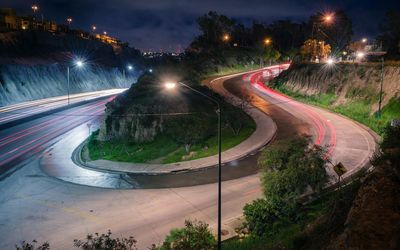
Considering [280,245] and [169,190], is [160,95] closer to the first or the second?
[169,190]

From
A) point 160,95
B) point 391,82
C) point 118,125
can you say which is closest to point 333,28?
point 391,82

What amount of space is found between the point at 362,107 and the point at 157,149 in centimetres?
2816

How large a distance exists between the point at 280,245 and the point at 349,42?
96.7 meters

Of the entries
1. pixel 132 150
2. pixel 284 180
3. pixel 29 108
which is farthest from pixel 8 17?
pixel 284 180

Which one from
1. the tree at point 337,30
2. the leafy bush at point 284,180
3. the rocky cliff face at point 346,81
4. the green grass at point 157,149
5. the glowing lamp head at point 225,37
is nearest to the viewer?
the leafy bush at point 284,180

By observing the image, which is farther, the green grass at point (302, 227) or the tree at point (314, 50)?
the tree at point (314, 50)

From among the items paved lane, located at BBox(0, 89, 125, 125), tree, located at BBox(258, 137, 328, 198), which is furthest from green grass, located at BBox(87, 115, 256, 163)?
paved lane, located at BBox(0, 89, 125, 125)

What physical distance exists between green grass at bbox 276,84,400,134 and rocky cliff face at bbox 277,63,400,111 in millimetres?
331

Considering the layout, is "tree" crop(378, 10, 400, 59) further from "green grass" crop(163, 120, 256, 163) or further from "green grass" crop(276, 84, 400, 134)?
"green grass" crop(163, 120, 256, 163)

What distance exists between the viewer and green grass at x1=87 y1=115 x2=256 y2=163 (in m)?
32.3

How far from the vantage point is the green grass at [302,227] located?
449 inches

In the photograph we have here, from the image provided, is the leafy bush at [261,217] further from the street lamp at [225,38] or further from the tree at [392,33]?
the street lamp at [225,38]

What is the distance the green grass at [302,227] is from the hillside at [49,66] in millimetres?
55211

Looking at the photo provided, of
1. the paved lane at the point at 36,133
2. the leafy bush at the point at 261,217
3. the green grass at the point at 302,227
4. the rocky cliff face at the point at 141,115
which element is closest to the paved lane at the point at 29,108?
the paved lane at the point at 36,133
